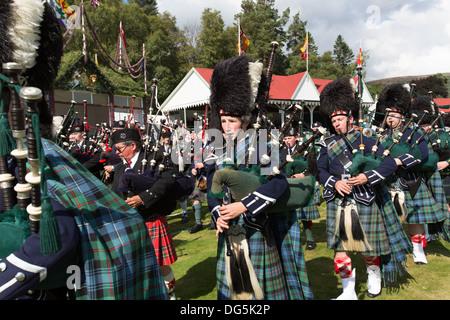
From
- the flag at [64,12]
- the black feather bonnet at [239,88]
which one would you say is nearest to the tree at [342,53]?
the flag at [64,12]

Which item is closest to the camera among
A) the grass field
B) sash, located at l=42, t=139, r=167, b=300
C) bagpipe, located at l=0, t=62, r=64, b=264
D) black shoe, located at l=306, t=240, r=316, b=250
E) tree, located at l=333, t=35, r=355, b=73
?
bagpipe, located at l=0, t=62, r=64, b=264

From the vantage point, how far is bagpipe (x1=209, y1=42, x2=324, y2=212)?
90.2 inches

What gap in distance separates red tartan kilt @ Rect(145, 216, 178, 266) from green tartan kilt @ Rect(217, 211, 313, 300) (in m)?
1.07

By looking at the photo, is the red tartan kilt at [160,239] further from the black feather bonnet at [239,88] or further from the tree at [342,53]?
the tree at [342,53]

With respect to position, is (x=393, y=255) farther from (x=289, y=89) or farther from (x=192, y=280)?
(x=289, y=89)

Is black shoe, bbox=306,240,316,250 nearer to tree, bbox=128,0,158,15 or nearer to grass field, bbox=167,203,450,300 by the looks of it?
grass field, bbox=167,203,450,300

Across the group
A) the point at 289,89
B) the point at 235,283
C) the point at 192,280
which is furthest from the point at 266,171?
the point at 289,89

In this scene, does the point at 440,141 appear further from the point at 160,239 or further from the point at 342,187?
the point at 160,239

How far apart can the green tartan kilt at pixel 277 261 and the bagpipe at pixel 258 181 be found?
0.89 feet

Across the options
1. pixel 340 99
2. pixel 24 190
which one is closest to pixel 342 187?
pixel 340 99

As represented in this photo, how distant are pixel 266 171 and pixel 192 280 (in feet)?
Result: 8.50

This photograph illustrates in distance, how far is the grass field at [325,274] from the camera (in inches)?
148

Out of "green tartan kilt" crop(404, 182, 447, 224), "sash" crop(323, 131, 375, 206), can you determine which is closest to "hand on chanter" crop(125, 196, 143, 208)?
"sash" crop(323, 131, 375, 206)

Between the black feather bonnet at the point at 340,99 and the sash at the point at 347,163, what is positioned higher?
the black feather bonnet at the point at 340,99
